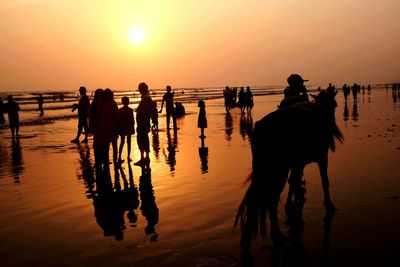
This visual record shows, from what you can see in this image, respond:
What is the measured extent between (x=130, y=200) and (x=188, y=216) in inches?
73.8

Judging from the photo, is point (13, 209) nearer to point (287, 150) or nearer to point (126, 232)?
point (126, 232)

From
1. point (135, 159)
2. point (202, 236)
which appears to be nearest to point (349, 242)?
point (202, 236)

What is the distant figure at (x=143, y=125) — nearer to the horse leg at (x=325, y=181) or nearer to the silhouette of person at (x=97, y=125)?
the silhouette of person at (x=97, y=125)

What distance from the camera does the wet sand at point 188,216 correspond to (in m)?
5.20

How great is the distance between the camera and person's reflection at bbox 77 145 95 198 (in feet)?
31.0

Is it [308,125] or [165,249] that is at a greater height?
[308,125]

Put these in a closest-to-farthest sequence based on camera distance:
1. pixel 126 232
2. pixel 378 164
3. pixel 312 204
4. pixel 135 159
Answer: pixel 126 232
pixel 312 204
pixel 378 164
pixel 135 159

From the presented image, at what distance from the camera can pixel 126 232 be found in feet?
20.7

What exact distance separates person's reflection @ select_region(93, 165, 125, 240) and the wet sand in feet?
0.21

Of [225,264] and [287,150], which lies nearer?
[225,264]

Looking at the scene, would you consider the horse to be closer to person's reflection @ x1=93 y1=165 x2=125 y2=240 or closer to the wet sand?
the wet sand

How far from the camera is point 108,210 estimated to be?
7.61 m

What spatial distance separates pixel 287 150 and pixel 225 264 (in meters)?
1.78

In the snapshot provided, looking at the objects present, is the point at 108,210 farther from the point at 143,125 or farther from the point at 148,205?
the point at 143,125
